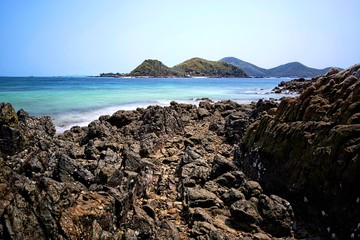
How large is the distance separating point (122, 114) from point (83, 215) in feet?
51.6

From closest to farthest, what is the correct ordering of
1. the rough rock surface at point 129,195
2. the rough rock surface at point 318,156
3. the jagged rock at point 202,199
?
the rough rock surface at point 129,195 → the rough rock surface at point 318,156 → the jagged rock at point 202,199

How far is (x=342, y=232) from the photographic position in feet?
19.7

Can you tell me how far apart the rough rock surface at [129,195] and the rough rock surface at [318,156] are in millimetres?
614

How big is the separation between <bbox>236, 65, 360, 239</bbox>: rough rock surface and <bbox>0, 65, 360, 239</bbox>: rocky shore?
0.08 ft

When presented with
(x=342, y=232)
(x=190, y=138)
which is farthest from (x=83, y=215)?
(x=190, y=138)

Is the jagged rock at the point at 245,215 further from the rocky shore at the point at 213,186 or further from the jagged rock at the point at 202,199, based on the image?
the jagged rock at the point at 202,199

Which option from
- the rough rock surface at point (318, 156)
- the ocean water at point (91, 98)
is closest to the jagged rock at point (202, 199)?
the rough rock surface at point (318, 156)

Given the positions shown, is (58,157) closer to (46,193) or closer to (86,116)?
(46,193)

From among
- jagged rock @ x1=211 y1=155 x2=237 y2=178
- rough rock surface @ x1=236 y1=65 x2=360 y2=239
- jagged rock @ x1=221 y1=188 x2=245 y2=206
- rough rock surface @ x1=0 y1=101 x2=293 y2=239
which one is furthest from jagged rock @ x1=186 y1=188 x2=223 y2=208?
rough rock surface @ x1=236 y1=65 x2=360 y2=239

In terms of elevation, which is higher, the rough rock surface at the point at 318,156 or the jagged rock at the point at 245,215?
the rough rock surface at the point at 318,156

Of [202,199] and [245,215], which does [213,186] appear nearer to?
[202,199]

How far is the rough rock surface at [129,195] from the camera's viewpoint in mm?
5336

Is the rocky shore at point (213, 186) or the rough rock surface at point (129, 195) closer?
the rough rock surface at point (129, 195)

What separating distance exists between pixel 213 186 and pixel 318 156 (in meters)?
3.18
